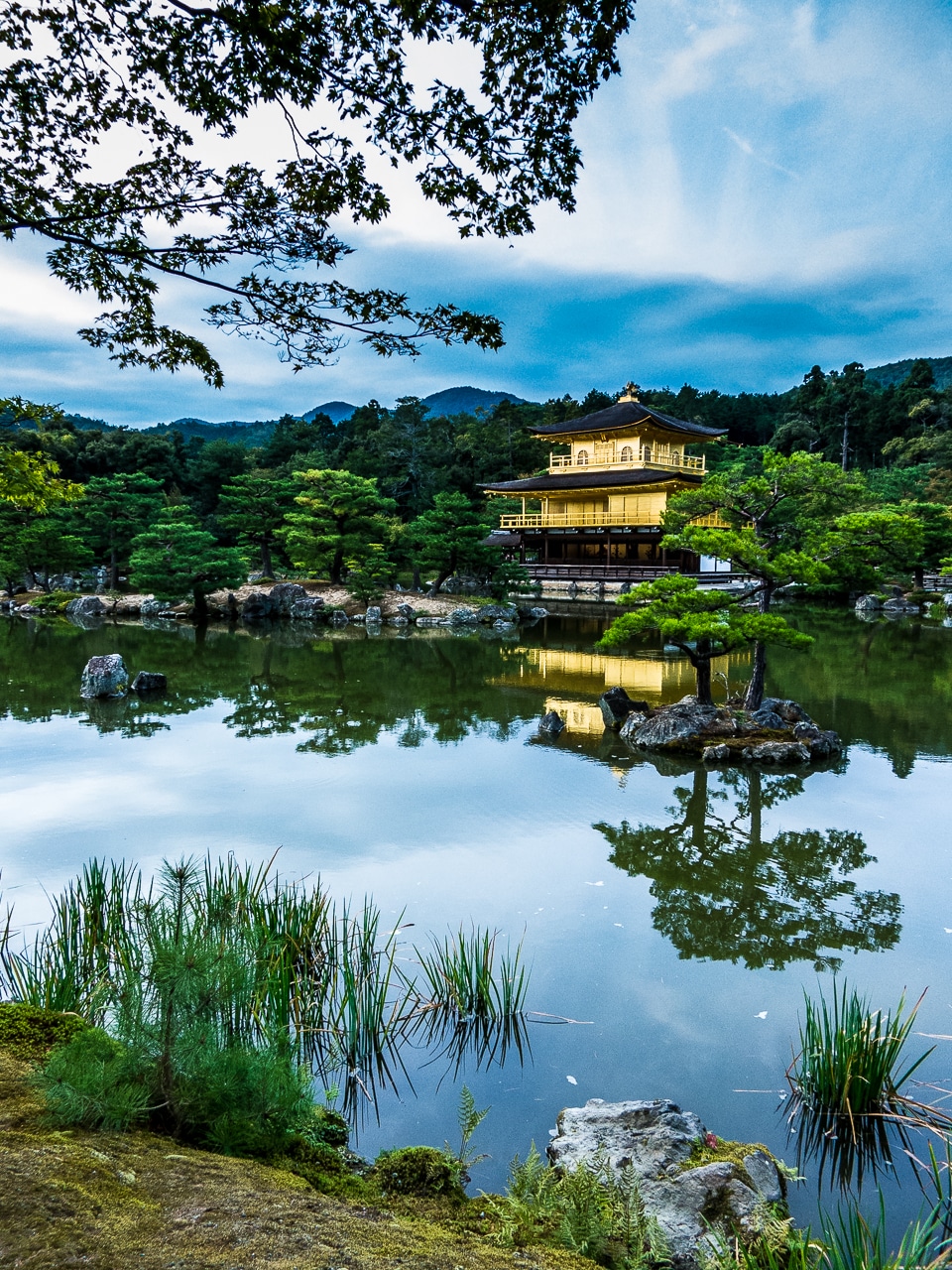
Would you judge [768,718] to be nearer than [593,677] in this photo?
Yes

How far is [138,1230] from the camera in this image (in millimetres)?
1617

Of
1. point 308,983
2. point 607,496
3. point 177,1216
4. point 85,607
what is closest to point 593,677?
point 308,983

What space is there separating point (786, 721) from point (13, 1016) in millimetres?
8544

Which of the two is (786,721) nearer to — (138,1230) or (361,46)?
(361,46)

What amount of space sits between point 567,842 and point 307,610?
19.0 m

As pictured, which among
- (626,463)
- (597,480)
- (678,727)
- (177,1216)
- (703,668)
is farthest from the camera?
(626,463)

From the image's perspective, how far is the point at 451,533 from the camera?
22.7 metres

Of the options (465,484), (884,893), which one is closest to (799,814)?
(884,893)

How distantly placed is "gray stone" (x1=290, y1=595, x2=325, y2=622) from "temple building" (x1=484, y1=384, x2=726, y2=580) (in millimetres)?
9440

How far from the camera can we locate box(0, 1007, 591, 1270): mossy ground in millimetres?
1532

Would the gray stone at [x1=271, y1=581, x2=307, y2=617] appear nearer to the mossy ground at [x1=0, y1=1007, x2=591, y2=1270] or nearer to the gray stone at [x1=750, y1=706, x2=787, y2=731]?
the gray stone at [x1=750, y1=706, x2=787, y2=731]

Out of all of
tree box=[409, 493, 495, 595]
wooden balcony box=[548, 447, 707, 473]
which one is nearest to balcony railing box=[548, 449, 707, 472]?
wooden balcony box=[548, 447, 707, 473]

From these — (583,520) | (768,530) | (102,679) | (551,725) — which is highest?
(583,520)

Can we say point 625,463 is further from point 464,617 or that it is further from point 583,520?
point 464,617
